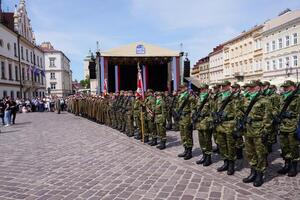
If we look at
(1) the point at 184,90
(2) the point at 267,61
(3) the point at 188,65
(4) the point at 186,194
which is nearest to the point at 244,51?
(2) the point at 267,61

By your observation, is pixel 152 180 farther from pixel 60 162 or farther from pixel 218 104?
pixel 60 162

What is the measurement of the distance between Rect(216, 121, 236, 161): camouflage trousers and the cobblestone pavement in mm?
414

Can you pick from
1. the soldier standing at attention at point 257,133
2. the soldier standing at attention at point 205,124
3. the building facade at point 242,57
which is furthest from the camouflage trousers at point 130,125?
the building facade at point 242,57

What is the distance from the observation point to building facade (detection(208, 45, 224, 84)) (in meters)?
68.0

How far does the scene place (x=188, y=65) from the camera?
2105 centimetres

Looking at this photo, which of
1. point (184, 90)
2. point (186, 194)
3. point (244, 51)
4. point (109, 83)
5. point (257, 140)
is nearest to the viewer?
point (186, 194)

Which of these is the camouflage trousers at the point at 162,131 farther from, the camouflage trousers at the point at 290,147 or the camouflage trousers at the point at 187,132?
the camouflage trousers at the point at 290,147

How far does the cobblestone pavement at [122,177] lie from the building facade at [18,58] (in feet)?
104

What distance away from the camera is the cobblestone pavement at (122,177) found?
18.1 ft

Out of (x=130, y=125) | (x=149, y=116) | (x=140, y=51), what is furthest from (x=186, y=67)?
(x=149, y=116)

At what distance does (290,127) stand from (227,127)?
1.18 meters

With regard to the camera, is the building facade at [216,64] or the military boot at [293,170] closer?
the military boot at [293,170]

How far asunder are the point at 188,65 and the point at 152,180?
15.4 m

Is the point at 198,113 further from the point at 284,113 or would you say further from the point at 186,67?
the point at 186,67
